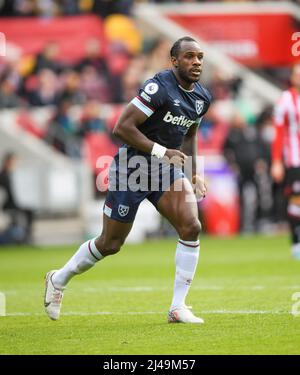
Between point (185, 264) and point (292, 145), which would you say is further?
point (292, 145)

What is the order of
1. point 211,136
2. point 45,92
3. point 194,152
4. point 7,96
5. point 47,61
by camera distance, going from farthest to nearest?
point 47,61 → point 45,92 → point 7,96 → point 211,136 → point 194,152

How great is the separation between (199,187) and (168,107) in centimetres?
89

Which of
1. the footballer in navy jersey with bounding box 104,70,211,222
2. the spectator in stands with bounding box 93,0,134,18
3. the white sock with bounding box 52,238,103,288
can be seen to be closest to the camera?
the footballer in navy jersey with bounding box 104,70,211,222

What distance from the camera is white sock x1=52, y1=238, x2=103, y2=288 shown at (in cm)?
852

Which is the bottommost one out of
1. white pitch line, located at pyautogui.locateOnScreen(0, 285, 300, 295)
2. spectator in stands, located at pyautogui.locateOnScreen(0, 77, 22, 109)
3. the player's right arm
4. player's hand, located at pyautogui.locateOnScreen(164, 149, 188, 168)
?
white pitch line, located at pyautogui.locateOnScreen(0, 285, 300, 295)

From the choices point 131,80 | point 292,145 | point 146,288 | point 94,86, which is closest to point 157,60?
point 131,80

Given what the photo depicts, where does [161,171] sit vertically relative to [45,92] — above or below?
below

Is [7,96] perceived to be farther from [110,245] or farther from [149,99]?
[149,99]

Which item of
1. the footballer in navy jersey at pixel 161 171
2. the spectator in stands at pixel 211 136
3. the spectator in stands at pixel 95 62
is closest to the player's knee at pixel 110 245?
the footballer in navy jersey at pixel 161 171

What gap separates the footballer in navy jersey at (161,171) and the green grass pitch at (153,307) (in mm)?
447

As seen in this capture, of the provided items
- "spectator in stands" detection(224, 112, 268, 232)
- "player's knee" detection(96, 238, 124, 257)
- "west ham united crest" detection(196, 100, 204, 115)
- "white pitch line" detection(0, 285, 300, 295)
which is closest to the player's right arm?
"west ham united crest" detection(196, 100, 204, 115)

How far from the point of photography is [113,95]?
77.2ft

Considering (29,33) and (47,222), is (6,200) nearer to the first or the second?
(47,222)

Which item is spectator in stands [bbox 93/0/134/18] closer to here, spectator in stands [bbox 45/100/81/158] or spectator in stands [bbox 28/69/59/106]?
spectator in stands [bbox 28/69/59/106]
